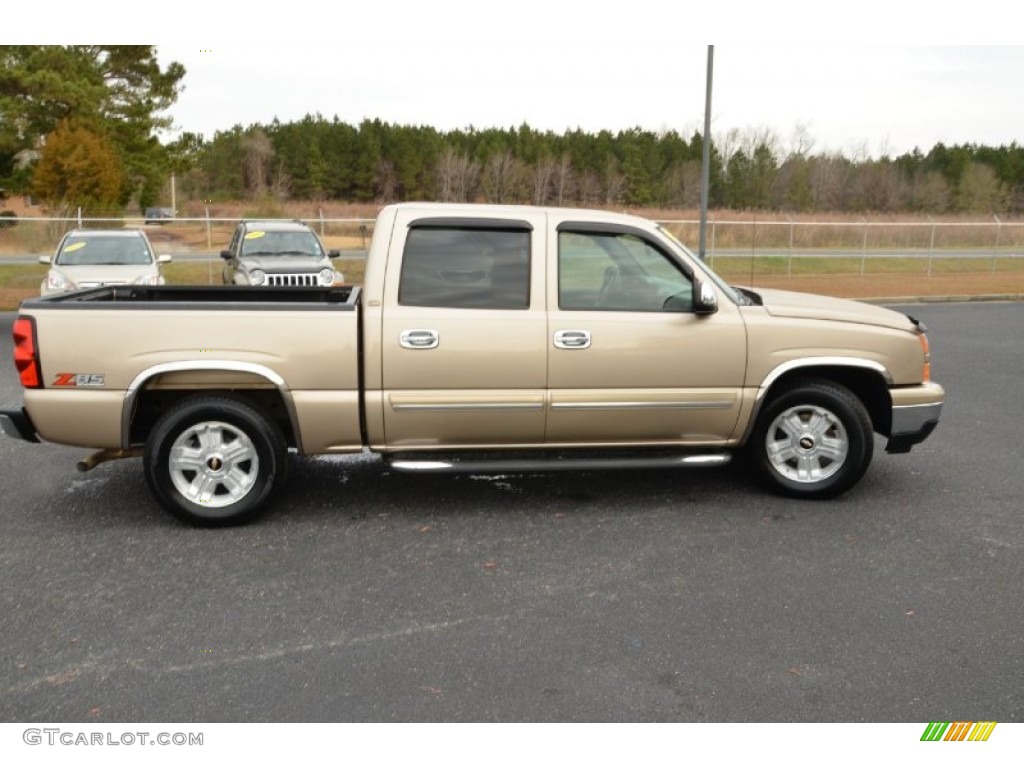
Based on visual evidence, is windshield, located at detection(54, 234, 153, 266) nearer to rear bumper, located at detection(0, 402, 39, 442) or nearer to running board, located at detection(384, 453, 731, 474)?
rear bumper, located at detection(0, 402, 39, 442)

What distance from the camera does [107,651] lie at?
162 inches

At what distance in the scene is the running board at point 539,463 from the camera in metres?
5.84

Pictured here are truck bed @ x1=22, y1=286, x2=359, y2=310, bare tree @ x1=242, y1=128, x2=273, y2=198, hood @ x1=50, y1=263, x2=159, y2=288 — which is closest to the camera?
truck bed @ x1=22, y1=286, x2=359, y2=310


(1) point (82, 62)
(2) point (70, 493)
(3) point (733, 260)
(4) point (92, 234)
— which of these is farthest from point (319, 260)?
(1) point (82, 62)

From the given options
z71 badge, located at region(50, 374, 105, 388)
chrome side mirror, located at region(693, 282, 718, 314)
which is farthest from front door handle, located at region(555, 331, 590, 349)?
z71 badge, located at region(50, 374, 105, 388)

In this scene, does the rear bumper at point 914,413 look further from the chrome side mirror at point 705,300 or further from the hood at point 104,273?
the hood at point 104,273

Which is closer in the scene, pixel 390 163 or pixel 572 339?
pixel 572 339

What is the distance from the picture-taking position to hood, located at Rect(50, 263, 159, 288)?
1420 centimetres

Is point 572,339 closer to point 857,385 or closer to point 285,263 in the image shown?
point 857,385

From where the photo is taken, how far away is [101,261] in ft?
50.1

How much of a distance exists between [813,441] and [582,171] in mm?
79797

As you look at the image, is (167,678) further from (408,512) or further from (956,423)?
(956,423)

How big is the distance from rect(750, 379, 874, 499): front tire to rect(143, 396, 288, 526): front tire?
10.1 ft

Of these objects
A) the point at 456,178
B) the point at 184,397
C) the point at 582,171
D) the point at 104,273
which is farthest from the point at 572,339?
the point at 582,171
